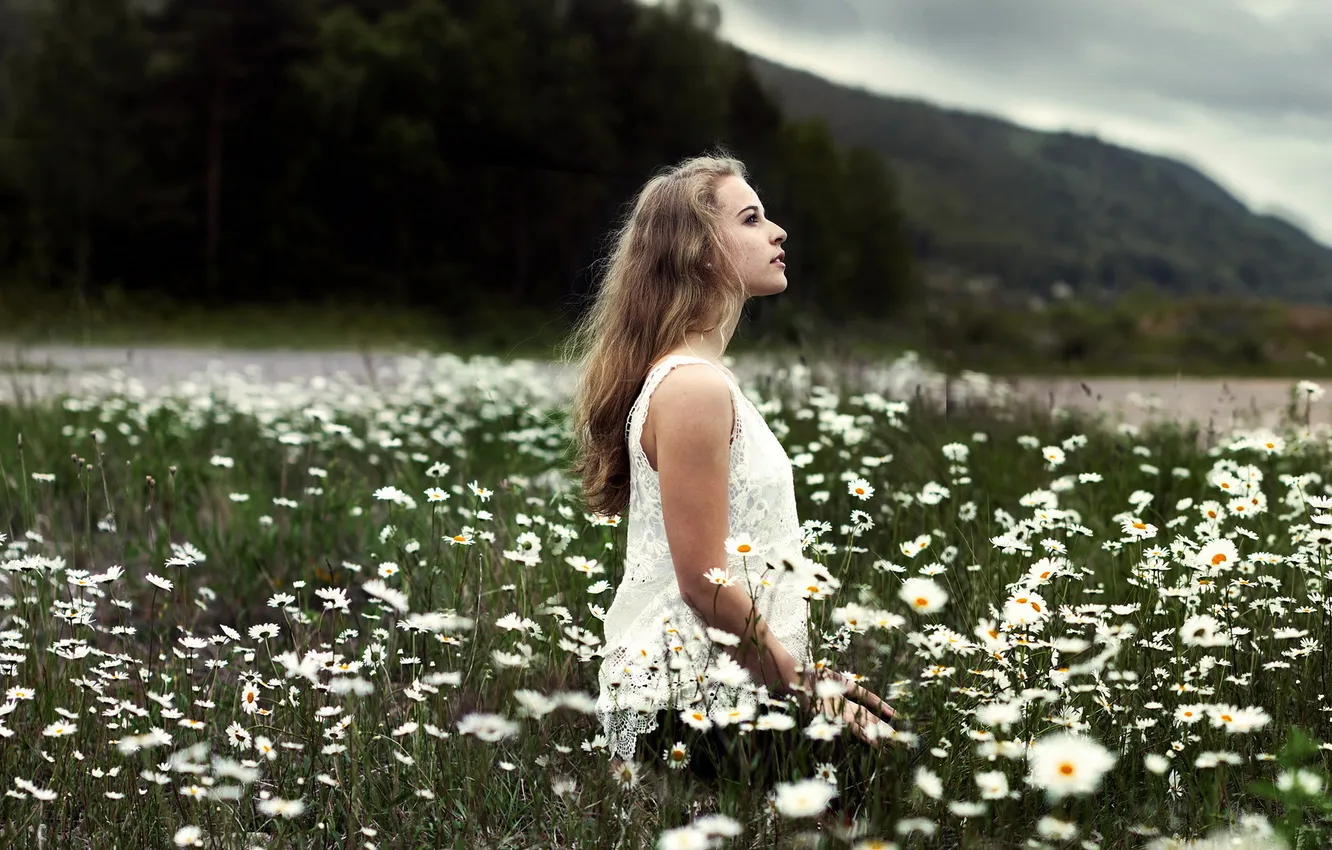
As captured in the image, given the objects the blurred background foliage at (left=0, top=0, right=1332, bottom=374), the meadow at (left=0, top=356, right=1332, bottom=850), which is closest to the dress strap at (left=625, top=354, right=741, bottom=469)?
the meadow at (left=0, top=356, right=1332, bottom=850)

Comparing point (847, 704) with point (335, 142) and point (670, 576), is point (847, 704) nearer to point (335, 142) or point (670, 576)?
point (670, 576)

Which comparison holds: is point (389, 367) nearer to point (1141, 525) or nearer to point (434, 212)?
point (1141, 525)

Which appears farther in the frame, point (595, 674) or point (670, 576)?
point (595, 674)

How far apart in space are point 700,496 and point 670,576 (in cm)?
31

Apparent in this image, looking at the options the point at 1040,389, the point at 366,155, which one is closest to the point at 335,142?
the point at 366,155

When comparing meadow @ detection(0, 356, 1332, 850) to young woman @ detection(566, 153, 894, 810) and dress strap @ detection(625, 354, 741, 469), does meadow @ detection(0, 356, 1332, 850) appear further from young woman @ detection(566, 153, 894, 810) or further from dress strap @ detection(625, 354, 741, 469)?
dress strap @ detection(625, 354, 741, 469)

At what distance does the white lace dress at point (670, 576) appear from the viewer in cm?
259

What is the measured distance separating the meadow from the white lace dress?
118mm

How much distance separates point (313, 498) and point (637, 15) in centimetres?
2567

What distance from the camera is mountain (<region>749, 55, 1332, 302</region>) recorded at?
81.9 meters

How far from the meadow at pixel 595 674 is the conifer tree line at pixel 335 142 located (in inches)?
807

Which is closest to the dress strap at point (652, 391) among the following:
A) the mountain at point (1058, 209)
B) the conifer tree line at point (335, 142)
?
the conifer tree line at point (335, 142)

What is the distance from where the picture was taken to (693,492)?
2.54 meters

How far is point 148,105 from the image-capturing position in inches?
1020
